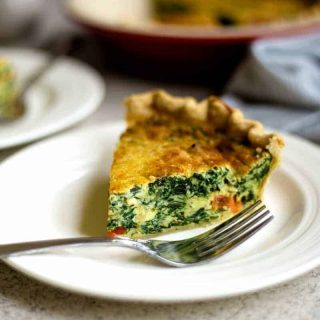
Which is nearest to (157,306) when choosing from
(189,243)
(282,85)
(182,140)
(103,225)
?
(189,243)

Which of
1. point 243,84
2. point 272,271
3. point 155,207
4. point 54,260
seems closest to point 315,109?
point 243,84

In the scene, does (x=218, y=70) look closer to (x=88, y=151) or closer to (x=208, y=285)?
(x=88, y=151)

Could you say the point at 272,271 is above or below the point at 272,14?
above

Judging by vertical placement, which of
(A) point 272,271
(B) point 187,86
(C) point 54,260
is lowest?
(B) point 187,86

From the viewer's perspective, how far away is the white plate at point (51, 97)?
7.74 ft

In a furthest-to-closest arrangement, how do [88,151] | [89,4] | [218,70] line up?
[89,4] < [218,70] < [88,151]

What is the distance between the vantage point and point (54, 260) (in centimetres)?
152

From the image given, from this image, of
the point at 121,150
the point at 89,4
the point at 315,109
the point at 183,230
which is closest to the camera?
the point at 183,230

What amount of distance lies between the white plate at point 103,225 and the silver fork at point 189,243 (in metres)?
0.03

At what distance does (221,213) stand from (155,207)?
218mm

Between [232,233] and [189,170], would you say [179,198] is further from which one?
[232,233]

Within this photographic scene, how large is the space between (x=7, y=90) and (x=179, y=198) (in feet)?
4.29

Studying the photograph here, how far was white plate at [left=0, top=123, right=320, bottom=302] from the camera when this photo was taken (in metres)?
1.44

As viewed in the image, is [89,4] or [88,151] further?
[89,4]
